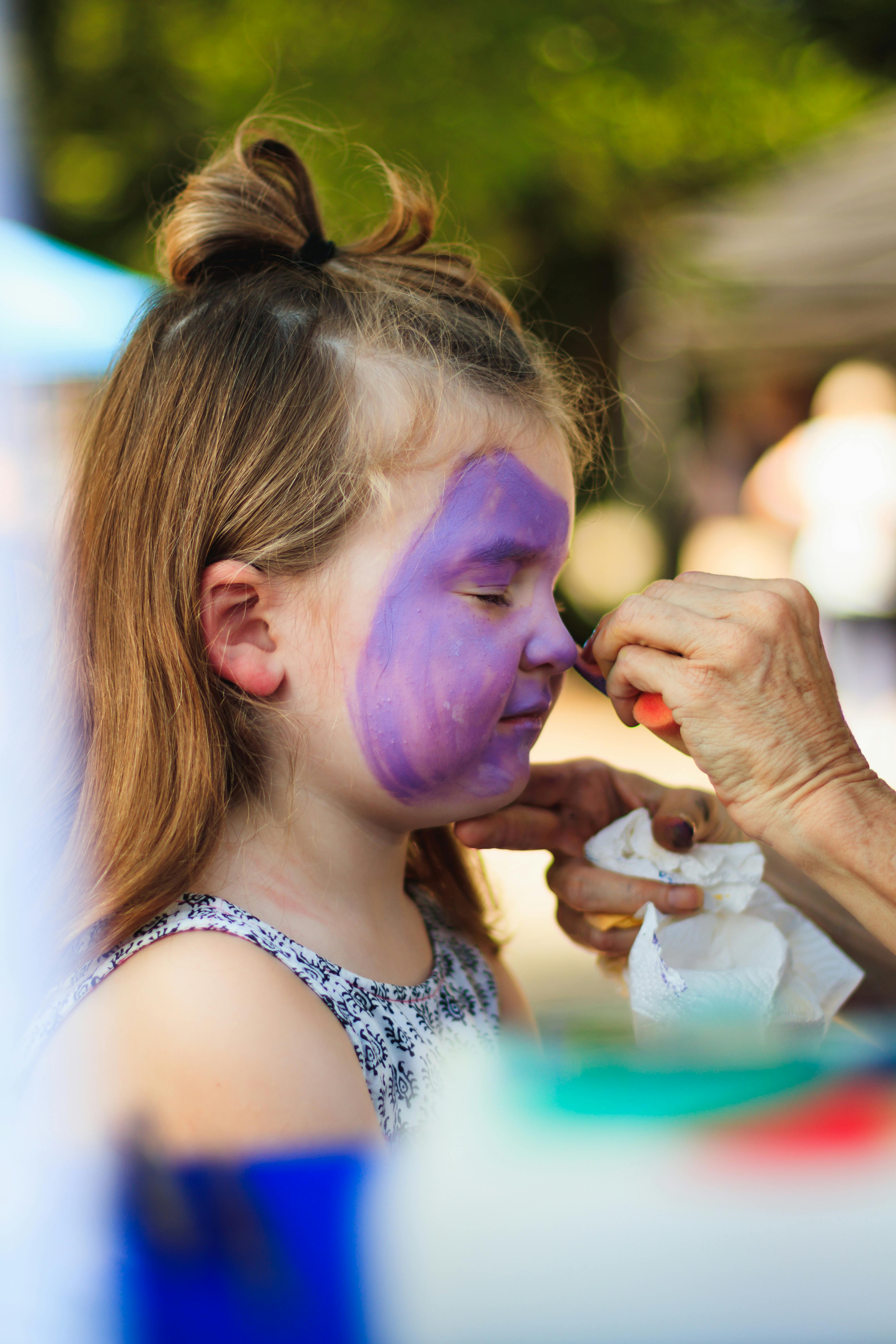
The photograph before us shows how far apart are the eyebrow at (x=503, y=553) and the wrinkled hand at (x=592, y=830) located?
390 millimetres

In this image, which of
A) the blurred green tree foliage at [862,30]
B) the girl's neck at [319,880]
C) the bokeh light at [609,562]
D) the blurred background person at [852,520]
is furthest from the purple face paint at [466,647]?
the blurred green tree foliage at [862,30]

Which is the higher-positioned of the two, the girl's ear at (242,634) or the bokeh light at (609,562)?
the bokeh light at (609,562)

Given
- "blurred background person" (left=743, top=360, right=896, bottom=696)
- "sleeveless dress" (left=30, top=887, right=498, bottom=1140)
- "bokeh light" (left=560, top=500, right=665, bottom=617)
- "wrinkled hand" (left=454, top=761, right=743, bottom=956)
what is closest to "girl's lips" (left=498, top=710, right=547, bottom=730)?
"wrinkled hand" (left=454, top=761, right=743, bottom=956)

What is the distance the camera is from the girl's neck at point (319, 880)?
3.87ft

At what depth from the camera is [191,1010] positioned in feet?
3.23

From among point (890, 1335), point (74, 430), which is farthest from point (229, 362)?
point (890, 1335)

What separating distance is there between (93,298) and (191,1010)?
1.81 meters

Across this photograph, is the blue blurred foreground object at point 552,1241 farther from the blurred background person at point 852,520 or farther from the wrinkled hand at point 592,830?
the blurred background person at point 852,520

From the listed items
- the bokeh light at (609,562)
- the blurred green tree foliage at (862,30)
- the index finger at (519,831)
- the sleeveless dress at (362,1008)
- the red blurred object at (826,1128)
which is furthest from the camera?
A: the blurred green tree foliage at (862,30)

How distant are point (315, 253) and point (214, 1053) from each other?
3.28 ft

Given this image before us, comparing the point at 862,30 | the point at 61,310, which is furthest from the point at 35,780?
the point at 862,30

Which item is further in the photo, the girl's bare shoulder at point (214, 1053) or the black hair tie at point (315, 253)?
the black hair tie at point (315, 253)

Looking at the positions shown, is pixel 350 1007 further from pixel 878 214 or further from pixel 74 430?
pixel 878 214

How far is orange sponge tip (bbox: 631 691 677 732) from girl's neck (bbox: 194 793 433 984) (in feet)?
1.12
